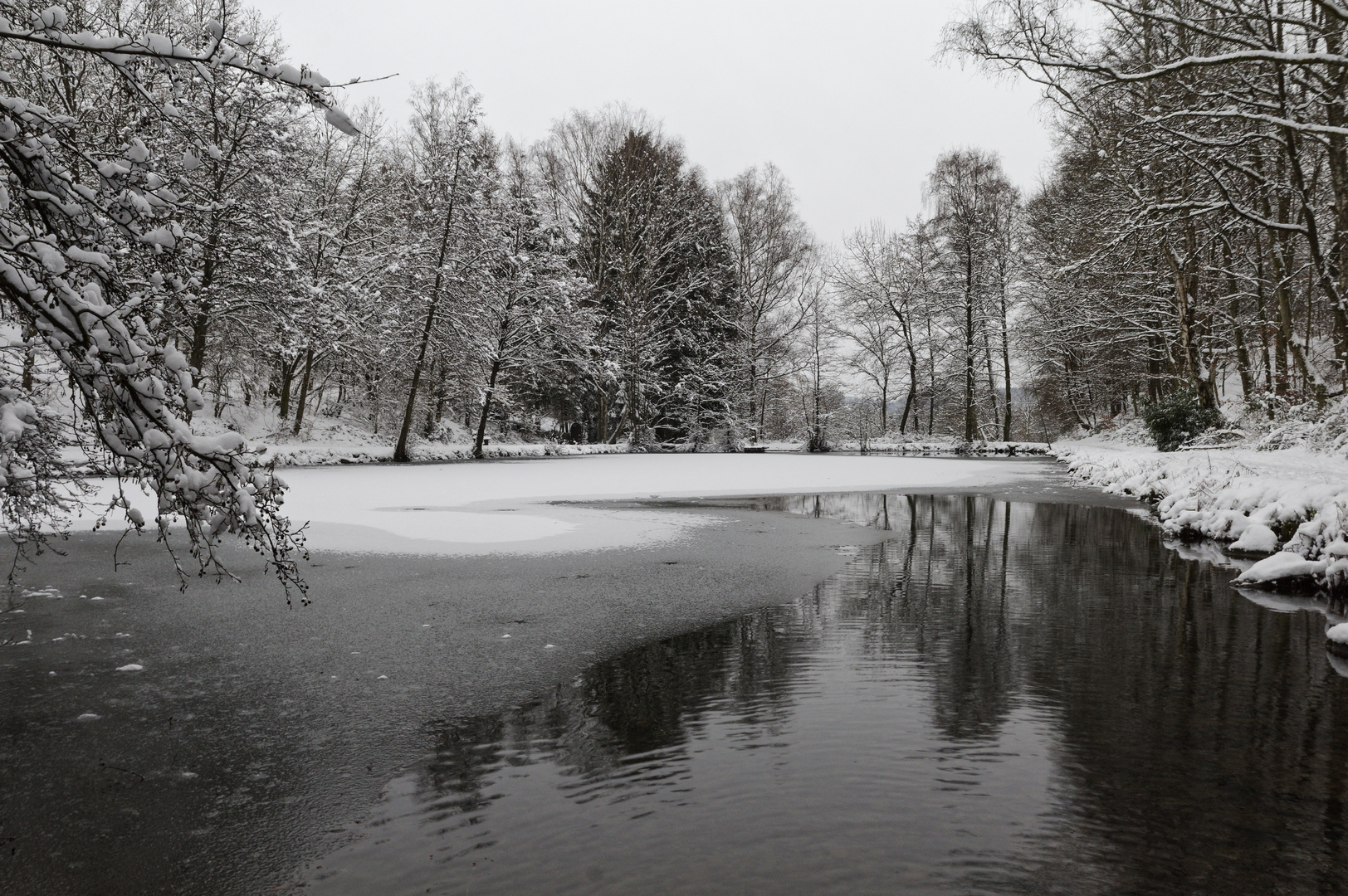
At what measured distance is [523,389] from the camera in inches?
1443

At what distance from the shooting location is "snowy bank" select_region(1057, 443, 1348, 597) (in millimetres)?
7641

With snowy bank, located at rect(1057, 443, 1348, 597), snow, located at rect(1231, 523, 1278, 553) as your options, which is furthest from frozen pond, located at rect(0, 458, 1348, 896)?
snow, located at rect(1231, 523, 1278, 553)

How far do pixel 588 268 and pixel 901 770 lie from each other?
35.3m

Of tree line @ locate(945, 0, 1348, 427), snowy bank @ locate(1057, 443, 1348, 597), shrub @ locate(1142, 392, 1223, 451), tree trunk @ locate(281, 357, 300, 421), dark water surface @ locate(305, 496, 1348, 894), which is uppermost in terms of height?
tree line @ locate(945, 0, 1348, 427)

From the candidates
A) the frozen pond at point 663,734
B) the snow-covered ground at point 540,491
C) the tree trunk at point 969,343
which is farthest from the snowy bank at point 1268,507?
the tree trunk at point 969,343

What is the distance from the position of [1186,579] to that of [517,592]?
6.60 meters

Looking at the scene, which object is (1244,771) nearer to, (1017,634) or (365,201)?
(1017,634)

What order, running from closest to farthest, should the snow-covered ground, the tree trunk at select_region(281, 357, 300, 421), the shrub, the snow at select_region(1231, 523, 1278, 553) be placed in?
the snow at select_region(1231, 523, 1278, 553) → the snow-covered ground → the shrub → the tree trunk at select_region(281, 357, 300, 421)

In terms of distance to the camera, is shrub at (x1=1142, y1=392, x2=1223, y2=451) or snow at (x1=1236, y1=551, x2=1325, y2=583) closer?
snow at (x1=1236, y1=551, x2=1325, y2=583)

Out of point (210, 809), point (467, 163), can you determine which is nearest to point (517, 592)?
point (210, 809)

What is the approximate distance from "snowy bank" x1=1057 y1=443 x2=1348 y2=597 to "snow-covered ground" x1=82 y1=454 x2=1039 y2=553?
20.5ft

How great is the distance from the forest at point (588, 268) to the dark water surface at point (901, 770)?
1.50 metres

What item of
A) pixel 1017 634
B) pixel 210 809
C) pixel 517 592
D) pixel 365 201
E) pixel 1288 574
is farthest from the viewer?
pixel 365 201

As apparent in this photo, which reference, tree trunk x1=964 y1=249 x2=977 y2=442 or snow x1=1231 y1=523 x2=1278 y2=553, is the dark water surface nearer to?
snow x1=1231 y1=523 x2=1278 y2=553
